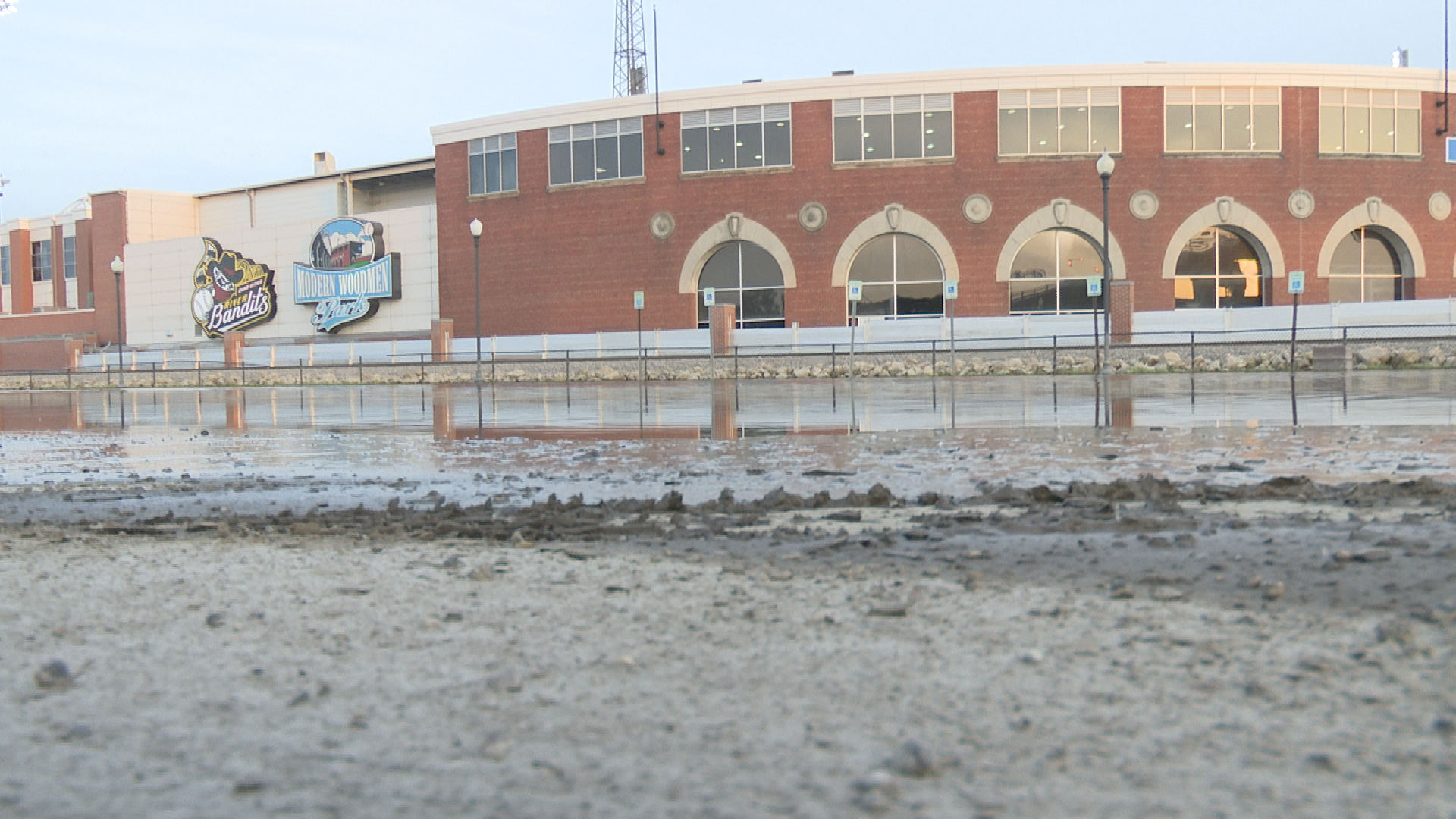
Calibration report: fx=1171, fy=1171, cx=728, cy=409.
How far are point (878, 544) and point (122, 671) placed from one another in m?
3.49

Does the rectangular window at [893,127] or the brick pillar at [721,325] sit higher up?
the rectangular window at [893,127]

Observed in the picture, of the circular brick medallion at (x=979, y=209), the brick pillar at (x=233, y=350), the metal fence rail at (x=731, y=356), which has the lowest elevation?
the metal fence rail at (x=731, y=356)

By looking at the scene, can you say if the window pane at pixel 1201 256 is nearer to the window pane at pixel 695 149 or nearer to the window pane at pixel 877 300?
the window pane at pixel 877 300

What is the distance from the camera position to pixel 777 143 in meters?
47.3

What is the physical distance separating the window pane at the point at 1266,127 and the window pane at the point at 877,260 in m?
14.6

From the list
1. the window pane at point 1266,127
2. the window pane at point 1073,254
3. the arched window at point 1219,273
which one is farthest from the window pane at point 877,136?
the window pane at point 1266,127

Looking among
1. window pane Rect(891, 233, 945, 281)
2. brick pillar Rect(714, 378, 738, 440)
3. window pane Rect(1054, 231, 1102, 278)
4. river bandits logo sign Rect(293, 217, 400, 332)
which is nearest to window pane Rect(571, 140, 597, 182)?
river bandits logo sign Rect(293, 217, 400, 332)

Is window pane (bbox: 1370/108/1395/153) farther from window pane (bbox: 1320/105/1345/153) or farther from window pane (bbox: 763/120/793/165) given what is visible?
window pane (bbox: 763/120/793/165)

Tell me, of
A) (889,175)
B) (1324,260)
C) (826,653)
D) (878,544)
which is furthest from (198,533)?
(1324,260)

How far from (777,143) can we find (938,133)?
640 centimetres

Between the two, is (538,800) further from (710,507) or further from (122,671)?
(710,507)

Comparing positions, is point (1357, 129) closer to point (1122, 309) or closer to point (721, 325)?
point (1122, 309)

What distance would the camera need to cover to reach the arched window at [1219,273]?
45.8 m

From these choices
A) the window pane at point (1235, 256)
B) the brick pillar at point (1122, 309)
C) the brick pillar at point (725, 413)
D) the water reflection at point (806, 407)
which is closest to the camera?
the brick pillar at point (725, 413)
